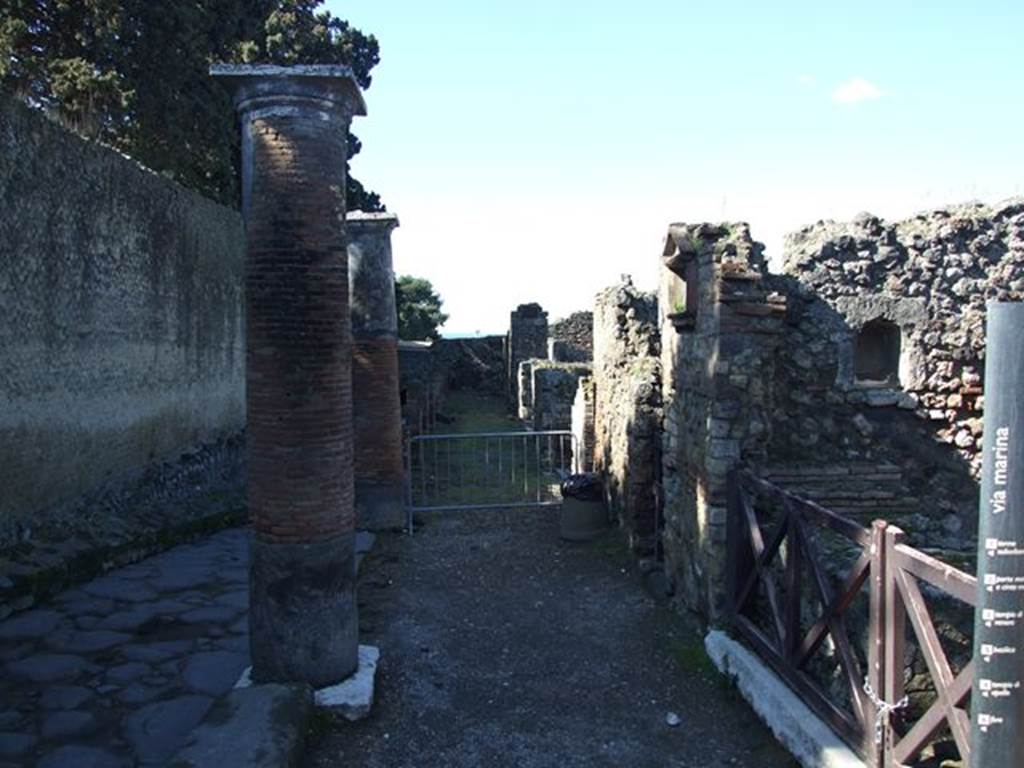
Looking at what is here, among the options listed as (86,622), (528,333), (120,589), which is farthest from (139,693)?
(528,333)

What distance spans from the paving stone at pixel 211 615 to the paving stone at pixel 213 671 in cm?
60

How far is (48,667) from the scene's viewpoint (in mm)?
5062

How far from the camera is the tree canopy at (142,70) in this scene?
1338 centimetres

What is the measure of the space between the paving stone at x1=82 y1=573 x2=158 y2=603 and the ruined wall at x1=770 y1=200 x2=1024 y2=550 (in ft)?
16.2

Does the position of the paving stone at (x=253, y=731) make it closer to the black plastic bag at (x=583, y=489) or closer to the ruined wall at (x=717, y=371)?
the ruined wall at (x=717, y=371)

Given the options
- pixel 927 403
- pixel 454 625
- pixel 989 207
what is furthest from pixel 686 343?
pixel 454 625

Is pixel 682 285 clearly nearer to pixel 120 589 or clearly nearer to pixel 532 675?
pixel 532 675

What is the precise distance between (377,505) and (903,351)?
5.81 metres

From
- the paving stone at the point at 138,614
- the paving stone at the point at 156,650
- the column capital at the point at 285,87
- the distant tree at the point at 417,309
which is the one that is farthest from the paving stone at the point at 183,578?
the distant tree at the point at 417,309

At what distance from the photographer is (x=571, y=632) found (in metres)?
6.52

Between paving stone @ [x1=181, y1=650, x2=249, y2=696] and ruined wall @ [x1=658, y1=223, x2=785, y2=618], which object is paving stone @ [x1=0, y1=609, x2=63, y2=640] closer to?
paving stone @ [x1=181, y1=650, x2=249, y2=696]

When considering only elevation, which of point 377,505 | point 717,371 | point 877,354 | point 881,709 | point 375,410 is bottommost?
point 377,505

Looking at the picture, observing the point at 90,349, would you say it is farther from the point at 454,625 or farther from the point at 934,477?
A: the point at 934,477

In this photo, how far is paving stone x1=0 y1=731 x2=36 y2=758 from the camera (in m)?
4.09
